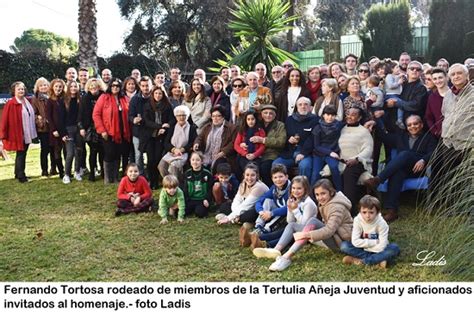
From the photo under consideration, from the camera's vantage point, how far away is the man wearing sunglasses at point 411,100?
228 inches

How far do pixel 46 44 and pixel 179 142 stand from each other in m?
23.6

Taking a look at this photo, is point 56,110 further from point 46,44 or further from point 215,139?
point 46,44

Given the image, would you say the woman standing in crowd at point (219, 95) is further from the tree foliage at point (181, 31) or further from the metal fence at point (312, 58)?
the tree foliage at point (181, 31)

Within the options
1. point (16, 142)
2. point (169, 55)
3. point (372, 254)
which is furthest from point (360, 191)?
point (169, 55)

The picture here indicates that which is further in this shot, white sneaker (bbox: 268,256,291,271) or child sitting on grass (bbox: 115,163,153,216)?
child sitting on grass (bbox: 115,163,153,216)

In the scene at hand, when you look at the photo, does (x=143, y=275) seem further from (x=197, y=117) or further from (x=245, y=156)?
(x=197, y=117)

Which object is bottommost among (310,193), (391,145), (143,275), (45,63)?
(143,275)

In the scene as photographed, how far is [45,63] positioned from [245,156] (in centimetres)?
1329

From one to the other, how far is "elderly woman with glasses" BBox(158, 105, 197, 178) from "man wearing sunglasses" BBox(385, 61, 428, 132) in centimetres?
253

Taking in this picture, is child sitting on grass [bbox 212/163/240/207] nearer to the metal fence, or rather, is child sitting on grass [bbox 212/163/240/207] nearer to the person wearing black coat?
the person wearing black coat

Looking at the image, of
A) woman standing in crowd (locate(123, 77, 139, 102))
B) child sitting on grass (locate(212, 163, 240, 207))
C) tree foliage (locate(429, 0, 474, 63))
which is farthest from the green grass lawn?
tree foliage (locate(429, 0, 474, 63))

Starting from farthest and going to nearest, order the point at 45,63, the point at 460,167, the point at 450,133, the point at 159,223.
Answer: the point at 45,63
the point at 159,223
the point at 450,133
the point at 460,167

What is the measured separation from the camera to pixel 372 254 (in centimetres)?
421

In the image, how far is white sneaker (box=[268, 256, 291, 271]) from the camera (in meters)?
4.17
